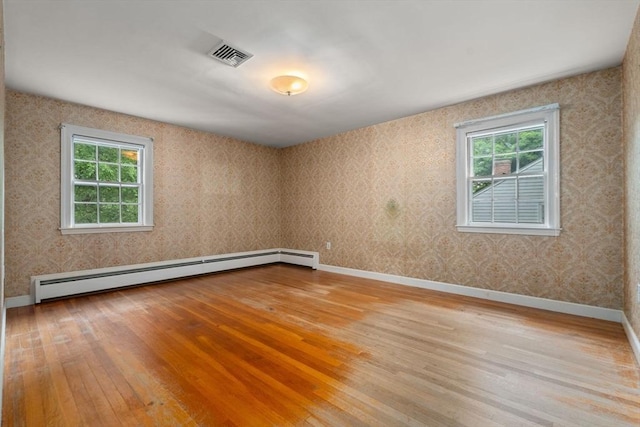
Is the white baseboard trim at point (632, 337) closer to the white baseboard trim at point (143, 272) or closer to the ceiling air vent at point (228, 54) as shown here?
the ceiling air vent at point (228, 54)

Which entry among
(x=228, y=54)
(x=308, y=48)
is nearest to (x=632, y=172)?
(x=308, y=48)

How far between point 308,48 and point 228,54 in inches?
29.3

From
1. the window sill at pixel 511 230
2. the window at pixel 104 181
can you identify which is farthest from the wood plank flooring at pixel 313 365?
the window at pixel 104 181

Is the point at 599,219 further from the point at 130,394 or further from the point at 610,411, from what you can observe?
the point at 130,394

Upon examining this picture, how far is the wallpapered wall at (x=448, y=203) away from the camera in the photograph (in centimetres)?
308

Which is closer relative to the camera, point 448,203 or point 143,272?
point 448,203

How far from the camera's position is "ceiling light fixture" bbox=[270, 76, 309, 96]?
308cm

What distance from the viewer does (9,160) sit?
3.50m

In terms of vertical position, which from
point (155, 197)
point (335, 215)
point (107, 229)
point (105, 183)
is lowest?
point (107, 229)

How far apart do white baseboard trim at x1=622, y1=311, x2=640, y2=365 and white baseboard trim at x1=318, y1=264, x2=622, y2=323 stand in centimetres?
18

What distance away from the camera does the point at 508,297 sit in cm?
362

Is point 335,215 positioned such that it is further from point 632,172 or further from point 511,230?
point 632,172

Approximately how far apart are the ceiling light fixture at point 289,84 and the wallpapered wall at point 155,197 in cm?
271

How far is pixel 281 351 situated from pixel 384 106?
338 cm
